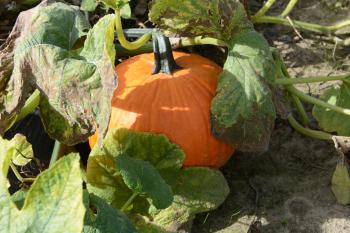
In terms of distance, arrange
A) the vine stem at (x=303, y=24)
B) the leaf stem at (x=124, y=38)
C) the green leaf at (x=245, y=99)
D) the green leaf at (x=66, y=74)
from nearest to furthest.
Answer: the green leaf at (x=66, y=74) → the leaf stem at (x=124, y=38) → the green leaf at (x=245, y=99) → the vine stem at (x=303, y=24)

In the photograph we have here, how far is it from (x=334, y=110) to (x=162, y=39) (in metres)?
0.56

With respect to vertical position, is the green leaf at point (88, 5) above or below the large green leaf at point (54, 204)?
below

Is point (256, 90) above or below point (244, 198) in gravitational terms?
above

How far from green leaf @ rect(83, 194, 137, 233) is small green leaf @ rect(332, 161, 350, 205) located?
2.40 feet

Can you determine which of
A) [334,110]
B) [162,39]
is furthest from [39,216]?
[334,110]

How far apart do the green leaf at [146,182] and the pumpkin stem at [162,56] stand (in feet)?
1.28

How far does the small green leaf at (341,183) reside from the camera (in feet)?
6.59

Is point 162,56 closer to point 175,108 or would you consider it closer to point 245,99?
point 175,108

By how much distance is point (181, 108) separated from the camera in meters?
2.01

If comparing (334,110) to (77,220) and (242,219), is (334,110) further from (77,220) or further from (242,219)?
(77,220)

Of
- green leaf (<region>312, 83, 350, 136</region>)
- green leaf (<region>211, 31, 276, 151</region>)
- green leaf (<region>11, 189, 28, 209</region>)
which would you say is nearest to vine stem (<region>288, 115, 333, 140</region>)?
green leaf (<region>312, 83, 350, 136</region>)

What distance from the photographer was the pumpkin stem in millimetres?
2070

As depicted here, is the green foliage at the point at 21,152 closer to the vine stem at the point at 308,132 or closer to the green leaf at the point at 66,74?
the green leaf at the point at 66,74

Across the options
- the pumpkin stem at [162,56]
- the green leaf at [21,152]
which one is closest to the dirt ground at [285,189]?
the pumpkin stem at [162,56]
